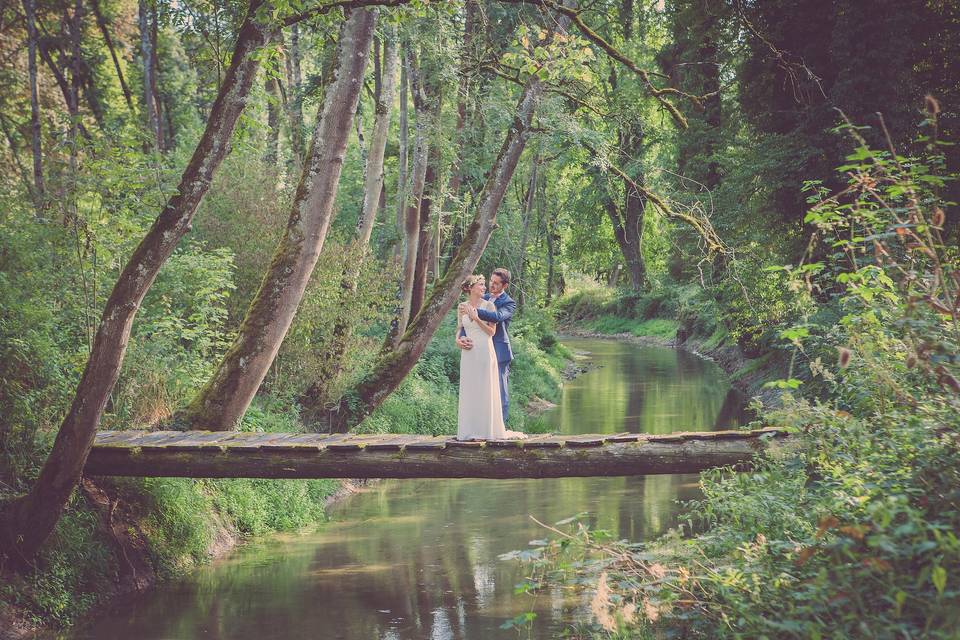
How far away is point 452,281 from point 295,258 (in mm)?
3414

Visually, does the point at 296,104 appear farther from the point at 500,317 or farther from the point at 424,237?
the point at 500,317

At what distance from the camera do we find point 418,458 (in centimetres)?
854

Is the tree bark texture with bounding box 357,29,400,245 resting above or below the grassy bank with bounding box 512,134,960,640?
above

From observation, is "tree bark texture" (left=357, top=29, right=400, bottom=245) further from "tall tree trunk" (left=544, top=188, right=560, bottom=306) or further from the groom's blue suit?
"tall tree trunk" (left=544, top=188, right=560, bottom=306)

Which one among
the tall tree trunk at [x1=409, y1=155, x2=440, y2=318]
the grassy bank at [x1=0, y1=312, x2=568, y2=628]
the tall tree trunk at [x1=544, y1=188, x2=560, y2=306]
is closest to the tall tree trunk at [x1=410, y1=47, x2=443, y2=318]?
the tall tree trunk at [x1=409, y1=155, x2=440, y2=318]

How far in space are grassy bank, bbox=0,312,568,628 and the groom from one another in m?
3.59

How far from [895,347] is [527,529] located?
5.88m

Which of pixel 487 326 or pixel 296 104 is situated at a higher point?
pixel 296 104

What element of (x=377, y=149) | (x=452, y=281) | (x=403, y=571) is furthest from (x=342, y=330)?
(x=403, y=571)

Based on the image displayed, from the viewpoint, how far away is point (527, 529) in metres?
10.8

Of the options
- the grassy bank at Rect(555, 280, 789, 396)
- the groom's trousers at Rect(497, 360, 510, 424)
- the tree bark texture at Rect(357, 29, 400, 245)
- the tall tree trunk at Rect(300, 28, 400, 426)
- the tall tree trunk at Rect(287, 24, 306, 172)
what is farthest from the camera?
the grassy bank at Rect(555, 280, 789, 396)

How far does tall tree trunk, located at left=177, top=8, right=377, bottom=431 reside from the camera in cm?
1013

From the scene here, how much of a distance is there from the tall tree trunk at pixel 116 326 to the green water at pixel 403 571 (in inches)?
41.0

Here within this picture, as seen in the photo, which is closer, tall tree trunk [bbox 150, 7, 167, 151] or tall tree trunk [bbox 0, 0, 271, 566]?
tall tree trunk [bbox 0, 0, 271, 566]
